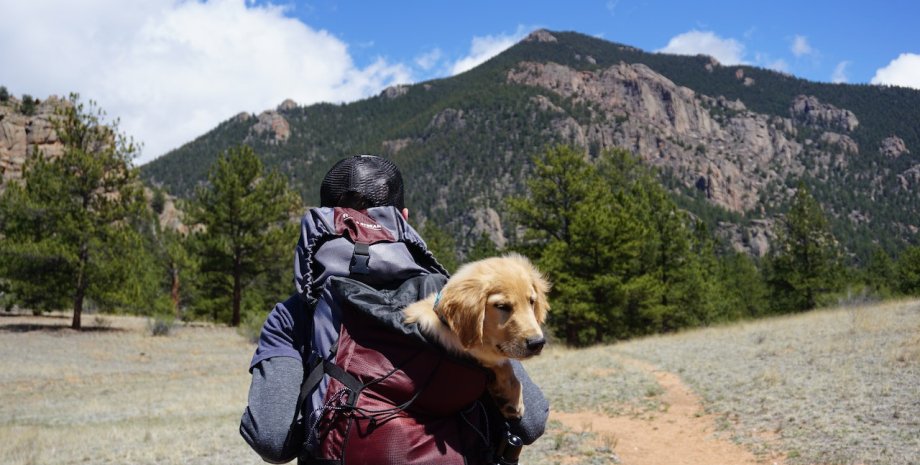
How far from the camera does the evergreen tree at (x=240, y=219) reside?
30.8 m

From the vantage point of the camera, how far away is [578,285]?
2377 centimetres

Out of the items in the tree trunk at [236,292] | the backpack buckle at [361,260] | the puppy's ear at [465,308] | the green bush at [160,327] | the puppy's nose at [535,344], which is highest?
the backpack buckle at [361,260]

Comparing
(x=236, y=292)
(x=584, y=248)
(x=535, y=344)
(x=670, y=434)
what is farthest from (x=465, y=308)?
(x=236, y=292)

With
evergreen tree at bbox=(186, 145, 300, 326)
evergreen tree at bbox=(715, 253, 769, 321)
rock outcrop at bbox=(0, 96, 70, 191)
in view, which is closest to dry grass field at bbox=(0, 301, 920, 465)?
evergreen tree at bbox=(186, 145, 300, 326)

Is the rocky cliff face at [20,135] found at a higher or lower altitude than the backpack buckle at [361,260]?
higher

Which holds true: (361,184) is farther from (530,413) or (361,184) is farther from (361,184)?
(530,413)

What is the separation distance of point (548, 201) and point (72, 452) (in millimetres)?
20633

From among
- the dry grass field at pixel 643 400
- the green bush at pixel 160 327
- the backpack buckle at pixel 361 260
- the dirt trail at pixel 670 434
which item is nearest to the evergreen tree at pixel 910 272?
the dry grass field at pixel 643 400

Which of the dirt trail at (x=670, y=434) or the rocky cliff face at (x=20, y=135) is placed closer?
the dirt trail at (x=670, y=434)

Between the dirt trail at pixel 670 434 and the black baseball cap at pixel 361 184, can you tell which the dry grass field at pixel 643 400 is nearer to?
the dirt trail at pixel 670 434

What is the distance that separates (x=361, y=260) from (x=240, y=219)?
102 feet

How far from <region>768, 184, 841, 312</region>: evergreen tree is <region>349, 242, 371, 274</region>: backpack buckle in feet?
130

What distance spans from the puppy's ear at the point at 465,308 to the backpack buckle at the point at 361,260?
0.80 feet

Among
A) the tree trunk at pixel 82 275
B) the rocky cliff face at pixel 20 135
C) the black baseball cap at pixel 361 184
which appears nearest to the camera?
the black baseball cap at pixel 361 184
